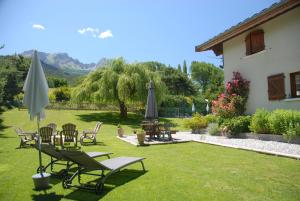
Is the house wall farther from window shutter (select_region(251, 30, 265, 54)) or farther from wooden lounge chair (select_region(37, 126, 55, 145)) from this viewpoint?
wooden lounge chair (select_region(37, 126, 55, 145))

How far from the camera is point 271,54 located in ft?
41.7

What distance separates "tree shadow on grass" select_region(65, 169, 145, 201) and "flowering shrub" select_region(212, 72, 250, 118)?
27.8 feet

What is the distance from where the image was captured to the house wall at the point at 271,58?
455 inches

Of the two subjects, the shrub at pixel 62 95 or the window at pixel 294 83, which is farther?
the shrub at pixel 62 95

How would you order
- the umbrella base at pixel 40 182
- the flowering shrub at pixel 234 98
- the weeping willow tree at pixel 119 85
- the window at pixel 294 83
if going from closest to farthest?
the umbrella base at pixel 40 182
the window at pixel 294 83
the flowering shrub at pixel 234 98
the weeping willow tree at pixel 119 85

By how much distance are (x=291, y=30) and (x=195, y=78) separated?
6784 centimetres

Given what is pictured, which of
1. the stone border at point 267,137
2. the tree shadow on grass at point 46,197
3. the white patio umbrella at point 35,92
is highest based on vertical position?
the white patio umbrella at point 35,92

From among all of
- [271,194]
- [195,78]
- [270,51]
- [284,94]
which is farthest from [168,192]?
[195,78]

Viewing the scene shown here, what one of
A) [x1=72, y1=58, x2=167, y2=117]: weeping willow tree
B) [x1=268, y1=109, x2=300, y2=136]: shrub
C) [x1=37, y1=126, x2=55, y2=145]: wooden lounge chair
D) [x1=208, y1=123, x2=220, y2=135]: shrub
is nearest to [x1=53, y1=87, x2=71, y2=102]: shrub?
[x1=72, y1=58, x2=167, y2=117]: weeping willow tree

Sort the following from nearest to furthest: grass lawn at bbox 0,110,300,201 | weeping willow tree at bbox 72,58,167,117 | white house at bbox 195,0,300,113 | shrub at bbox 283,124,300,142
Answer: grass lawn at bbox 0,110,300,201, shrub at bbox 283,124,300,142, white house at bbox 195,0,300,113, weeping willow tree at bbox 72,58,167,117

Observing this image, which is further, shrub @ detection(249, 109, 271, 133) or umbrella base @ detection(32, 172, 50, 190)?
shrub @ detection(249, 109, 271, 133)

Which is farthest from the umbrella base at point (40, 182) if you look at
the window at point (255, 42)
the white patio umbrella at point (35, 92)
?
the window at point (255, 42)

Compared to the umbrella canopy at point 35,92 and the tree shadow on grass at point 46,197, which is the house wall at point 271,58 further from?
the tree shadow on grass at point 46,197

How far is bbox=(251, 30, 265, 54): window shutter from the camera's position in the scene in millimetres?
13461
